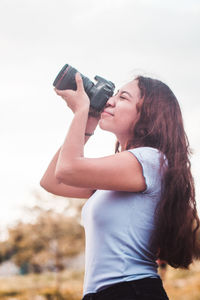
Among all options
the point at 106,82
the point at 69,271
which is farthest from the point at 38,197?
the point at 106,82

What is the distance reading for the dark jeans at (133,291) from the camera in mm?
1274

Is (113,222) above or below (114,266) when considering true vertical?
above

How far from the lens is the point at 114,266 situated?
132 centimetres

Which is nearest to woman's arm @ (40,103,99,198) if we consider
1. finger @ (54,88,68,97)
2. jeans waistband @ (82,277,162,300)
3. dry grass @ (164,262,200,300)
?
finger @ (54,88,68,97)

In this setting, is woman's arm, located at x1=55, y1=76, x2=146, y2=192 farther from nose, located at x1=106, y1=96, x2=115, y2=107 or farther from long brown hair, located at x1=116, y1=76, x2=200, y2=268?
nose, located at x1=106, y1=96, x2=115, y2=107

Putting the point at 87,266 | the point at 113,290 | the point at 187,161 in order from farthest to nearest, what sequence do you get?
the point at 187,161 → the point at 87,266 → the point at 113,290

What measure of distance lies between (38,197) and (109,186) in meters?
11.3

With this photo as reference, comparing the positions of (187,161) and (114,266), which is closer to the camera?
(114,266)

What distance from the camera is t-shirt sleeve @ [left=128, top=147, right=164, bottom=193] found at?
138 centimetres

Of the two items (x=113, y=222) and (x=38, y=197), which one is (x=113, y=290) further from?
(x=38, y=197)

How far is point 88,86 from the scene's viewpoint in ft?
5.37

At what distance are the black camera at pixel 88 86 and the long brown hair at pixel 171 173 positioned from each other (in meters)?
0.16

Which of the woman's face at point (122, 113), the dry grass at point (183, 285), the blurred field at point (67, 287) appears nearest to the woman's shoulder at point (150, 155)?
the woman's face at point (122, 113)

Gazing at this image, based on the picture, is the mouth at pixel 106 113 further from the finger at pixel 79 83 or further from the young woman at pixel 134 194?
the finger at pixel 79 83
